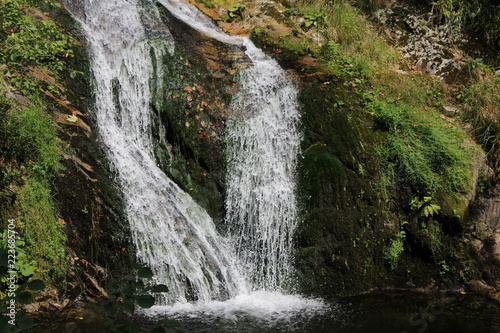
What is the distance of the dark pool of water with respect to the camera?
4.52 meters

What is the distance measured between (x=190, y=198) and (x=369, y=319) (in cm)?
337

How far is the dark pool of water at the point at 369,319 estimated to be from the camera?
14.8 feet

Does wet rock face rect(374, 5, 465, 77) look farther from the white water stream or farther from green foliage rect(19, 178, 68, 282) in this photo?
green foliage rect(19, 178, 68, 282)

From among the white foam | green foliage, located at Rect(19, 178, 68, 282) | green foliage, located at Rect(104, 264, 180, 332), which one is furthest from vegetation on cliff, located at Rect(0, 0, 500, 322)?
green foliage, located at Rect(104, 264, 180, 332)

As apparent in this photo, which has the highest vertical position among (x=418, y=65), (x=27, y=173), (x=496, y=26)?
(x=496, y=26)

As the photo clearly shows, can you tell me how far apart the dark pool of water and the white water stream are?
33 centimetres

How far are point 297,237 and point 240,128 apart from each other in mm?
2247

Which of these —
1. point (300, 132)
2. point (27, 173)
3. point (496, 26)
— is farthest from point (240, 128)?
point (496, 26)

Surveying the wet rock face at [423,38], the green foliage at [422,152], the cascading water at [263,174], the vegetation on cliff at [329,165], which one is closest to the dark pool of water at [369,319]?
the vegetation on cliff at [329,165]

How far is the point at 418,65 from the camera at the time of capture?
905 centimetres

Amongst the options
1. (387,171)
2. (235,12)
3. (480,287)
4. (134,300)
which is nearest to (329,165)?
(387,171)

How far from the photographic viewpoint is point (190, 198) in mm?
6340

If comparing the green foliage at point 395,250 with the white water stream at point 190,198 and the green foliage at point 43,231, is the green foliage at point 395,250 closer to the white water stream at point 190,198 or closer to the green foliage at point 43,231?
the white water stream at point 190,198

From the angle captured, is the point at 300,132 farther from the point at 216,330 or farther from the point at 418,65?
the point at 418,65
